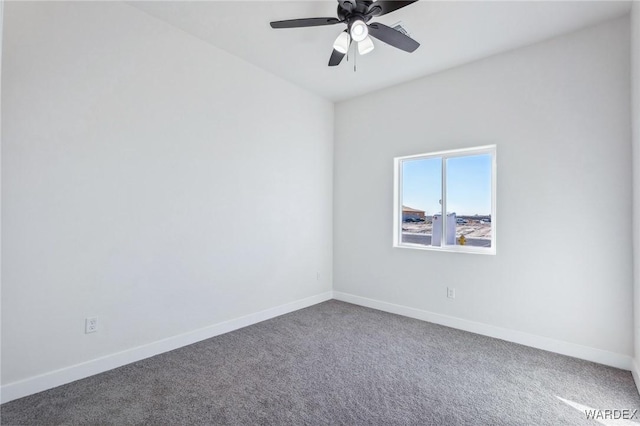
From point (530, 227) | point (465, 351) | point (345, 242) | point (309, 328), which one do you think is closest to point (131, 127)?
point (309, 328)

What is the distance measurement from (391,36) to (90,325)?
3122mm

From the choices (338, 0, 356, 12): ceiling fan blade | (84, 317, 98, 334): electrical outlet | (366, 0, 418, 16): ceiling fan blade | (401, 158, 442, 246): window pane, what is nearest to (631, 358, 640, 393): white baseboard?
(401, 158, 442, 246): window pane

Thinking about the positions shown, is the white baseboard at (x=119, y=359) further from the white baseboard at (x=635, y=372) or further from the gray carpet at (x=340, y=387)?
the white baseboard at (x=635, y=372)

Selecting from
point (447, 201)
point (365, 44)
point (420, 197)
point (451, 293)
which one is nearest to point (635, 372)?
point (451, 293)

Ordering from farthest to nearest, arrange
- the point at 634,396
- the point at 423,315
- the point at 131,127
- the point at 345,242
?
the point at 345,242 → the point at 423,315 → the point at 131,127 → the point at 634,396

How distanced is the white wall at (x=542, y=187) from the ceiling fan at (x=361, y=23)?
1.36 m

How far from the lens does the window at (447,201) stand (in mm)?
3348

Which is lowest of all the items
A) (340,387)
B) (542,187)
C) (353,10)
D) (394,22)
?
(340,387)

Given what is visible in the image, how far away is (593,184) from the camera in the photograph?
2674mm

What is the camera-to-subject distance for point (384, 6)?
205 centimetres

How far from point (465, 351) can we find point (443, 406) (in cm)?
96

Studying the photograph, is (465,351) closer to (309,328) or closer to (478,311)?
(478,311)

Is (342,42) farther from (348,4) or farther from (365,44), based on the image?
(348,4)

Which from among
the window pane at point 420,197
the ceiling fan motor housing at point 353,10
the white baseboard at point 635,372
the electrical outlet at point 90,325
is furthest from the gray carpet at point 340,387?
the ceiling fan motor housing at point 353,10
